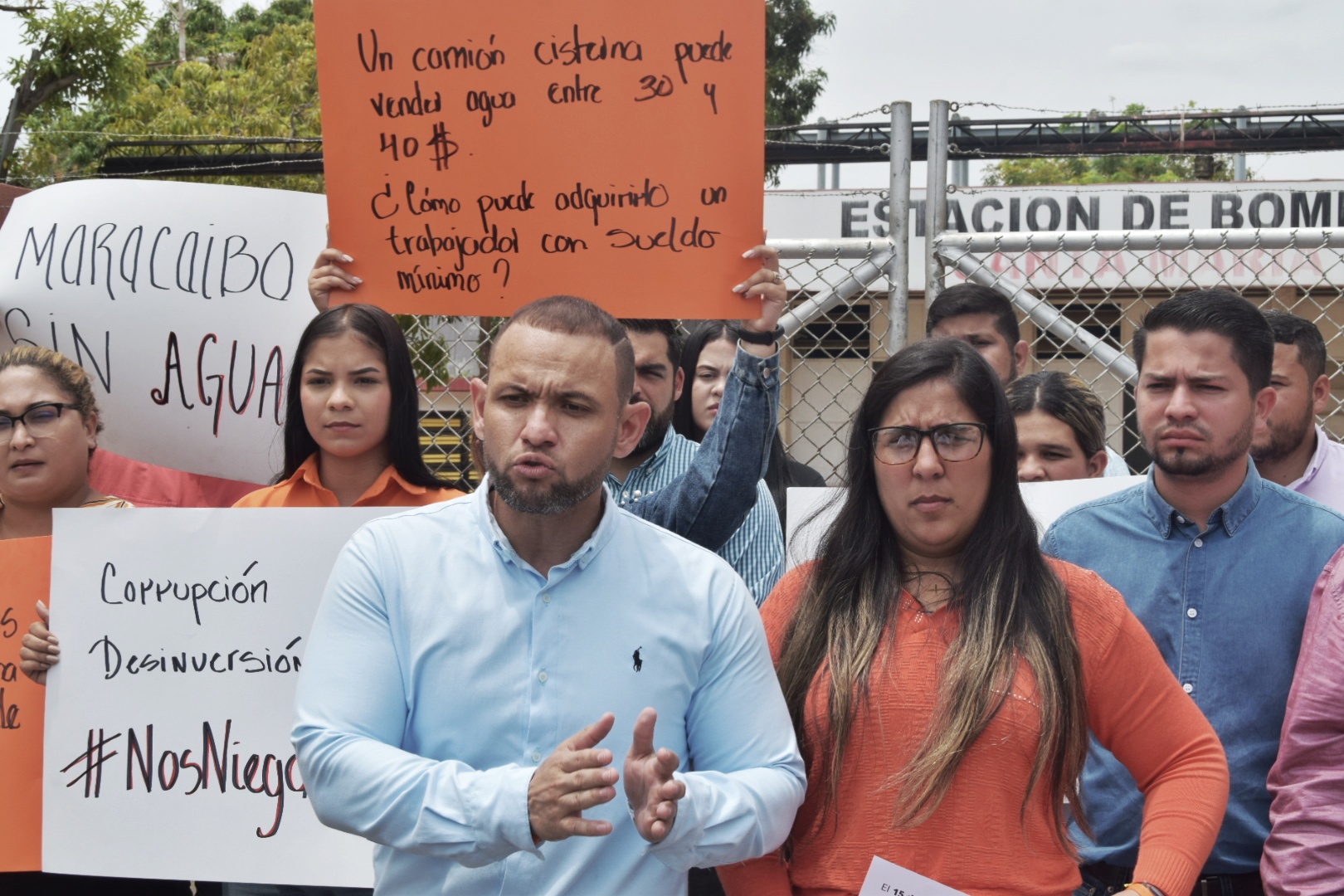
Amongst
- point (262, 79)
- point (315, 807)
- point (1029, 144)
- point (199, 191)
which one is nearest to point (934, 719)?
point (315, 807)

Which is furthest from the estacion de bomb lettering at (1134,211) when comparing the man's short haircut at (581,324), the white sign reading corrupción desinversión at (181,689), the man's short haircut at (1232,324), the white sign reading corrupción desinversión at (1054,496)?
the man's short haircut at (581,324)

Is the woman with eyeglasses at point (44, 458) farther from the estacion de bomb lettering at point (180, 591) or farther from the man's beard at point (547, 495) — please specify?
the man's beard at point (547, 495)

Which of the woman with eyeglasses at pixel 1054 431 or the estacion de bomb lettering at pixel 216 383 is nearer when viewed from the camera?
the estacion de bomb lettering at pixel 216 383

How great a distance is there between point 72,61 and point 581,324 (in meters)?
21.1

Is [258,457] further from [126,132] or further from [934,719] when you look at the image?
[126,132]

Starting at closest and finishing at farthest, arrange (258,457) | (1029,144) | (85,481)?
1. (85,481)
2. (258,457)
3. (1029,144)

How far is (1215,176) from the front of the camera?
32.2m

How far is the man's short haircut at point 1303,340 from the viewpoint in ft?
10.9

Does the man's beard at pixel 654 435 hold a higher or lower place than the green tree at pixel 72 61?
lower

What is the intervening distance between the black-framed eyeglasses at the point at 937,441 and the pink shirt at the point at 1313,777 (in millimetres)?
700

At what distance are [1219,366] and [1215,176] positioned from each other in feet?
109

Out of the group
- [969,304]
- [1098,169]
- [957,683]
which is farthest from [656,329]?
[1098,169]

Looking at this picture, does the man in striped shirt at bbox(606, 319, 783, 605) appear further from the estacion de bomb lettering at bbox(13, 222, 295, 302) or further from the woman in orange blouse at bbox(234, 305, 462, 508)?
the estacion de bomb lettering at bbox(13, 222, 295, 302)

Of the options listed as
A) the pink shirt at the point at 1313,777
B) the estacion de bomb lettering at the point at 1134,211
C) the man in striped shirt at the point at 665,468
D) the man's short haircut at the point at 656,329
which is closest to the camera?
the pink shirt at the point at 1313,777
